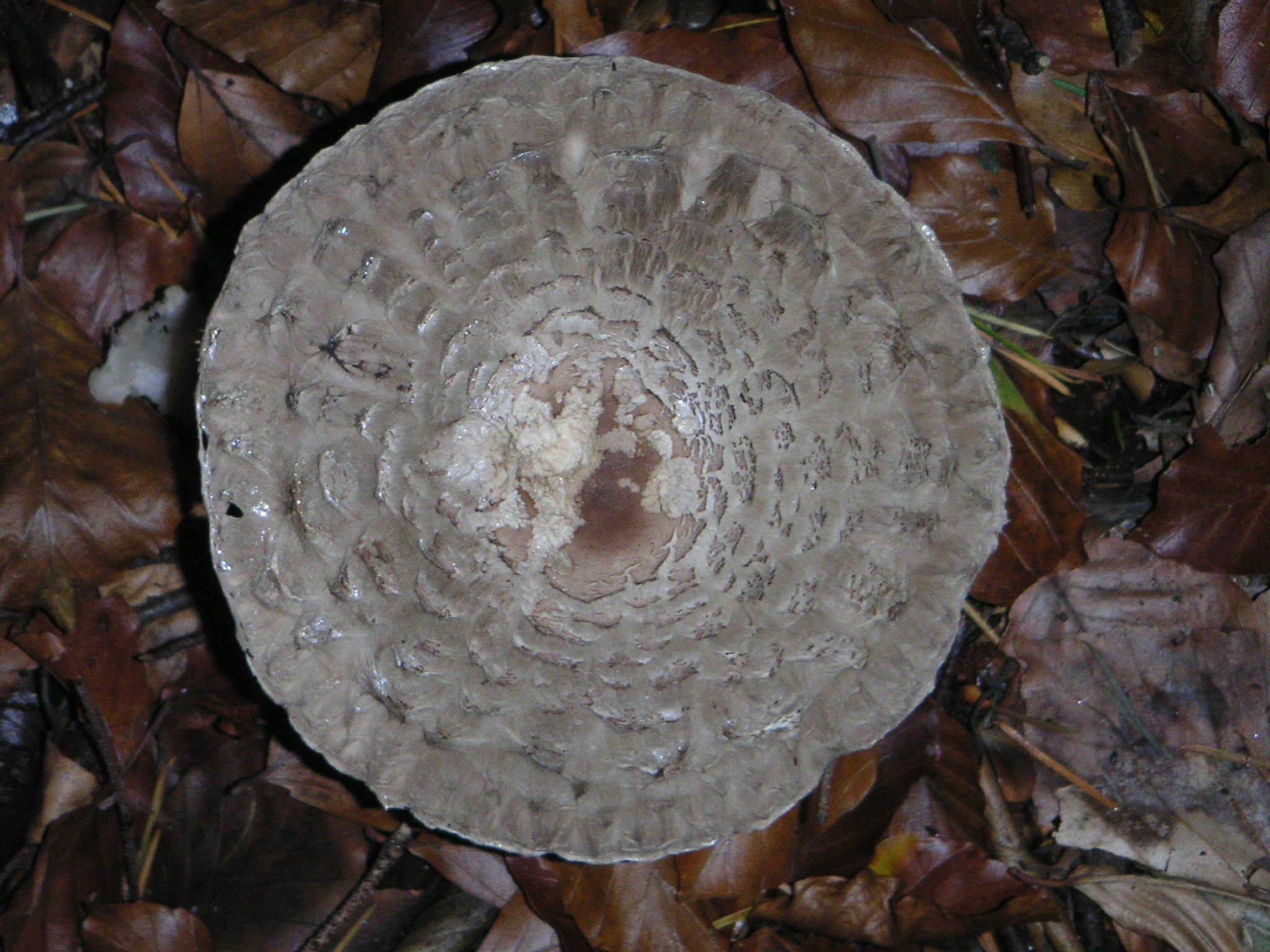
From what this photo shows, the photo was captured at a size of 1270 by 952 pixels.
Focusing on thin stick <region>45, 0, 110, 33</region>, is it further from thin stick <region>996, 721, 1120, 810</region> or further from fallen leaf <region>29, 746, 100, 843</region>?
thin stick <region>996, 721, 1120, 810</region>

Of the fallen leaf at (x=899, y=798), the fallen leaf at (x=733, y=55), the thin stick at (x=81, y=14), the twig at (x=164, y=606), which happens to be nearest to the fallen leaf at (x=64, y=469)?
the twig at (x=164, y=606)

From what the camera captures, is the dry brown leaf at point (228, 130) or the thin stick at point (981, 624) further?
the thin stick at point (981, 624)

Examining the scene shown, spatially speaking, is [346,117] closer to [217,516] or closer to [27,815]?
[217,516]

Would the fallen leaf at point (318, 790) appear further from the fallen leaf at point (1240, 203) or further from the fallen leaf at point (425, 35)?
the fallen leaf at point (1240, 203)

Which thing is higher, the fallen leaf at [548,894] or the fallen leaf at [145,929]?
the fallen leaf at [145,929]

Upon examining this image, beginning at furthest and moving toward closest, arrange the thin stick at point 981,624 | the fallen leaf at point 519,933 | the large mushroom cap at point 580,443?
1. the thin stick at point 981,624
2. the fallen leaf at point 519,933
3. the large mushroom cap at point 580,443

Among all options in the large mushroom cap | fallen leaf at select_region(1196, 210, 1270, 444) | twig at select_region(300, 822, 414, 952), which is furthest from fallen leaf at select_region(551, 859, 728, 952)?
fallen leaf at select_region(1196, 210, 1270, 444)
